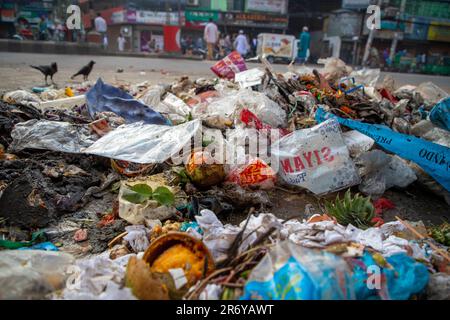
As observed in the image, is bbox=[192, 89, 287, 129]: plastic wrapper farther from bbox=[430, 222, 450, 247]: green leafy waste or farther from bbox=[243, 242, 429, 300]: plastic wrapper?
bbox=[243, 242, 429, 300]: plastic wrapper

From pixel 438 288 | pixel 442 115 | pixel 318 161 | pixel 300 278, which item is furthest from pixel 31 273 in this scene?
pixel 442 115

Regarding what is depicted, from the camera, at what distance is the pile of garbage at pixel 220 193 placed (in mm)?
1559

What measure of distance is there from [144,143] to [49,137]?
1022 mm

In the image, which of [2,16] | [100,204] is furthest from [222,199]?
[2,16]

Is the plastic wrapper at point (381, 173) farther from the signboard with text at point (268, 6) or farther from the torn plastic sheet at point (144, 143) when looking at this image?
the signboard with text at point (268, 6)

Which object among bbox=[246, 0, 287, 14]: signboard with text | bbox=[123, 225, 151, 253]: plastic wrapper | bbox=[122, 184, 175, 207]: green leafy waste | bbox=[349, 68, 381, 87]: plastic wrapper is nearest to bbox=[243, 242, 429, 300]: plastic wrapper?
bbox=[123, 225, 151, 253]: plastic wrapper

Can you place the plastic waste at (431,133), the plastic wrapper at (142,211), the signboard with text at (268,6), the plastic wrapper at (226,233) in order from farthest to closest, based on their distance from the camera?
1. the signboard with text at (268,6)
2. the plastic waste at (431,133)
3. the plastic wrapper at (142,211)
4. the plastic wrapper at (226,233)

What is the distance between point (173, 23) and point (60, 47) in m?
10.3

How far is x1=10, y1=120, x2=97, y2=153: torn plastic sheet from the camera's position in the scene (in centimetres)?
335

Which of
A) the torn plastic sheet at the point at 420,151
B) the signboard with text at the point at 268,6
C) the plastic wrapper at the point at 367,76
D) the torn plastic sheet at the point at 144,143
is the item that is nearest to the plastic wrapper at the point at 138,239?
the torn plastic sheet at the point at 144,143

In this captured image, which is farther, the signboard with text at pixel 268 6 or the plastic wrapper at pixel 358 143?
the signboard with text at pixel 268 6

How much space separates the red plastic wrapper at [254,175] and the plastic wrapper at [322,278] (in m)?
1.52

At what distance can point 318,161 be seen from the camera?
3.23m

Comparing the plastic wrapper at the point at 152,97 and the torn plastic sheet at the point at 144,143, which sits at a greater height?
the plastic wrapper at the point at 152,97
